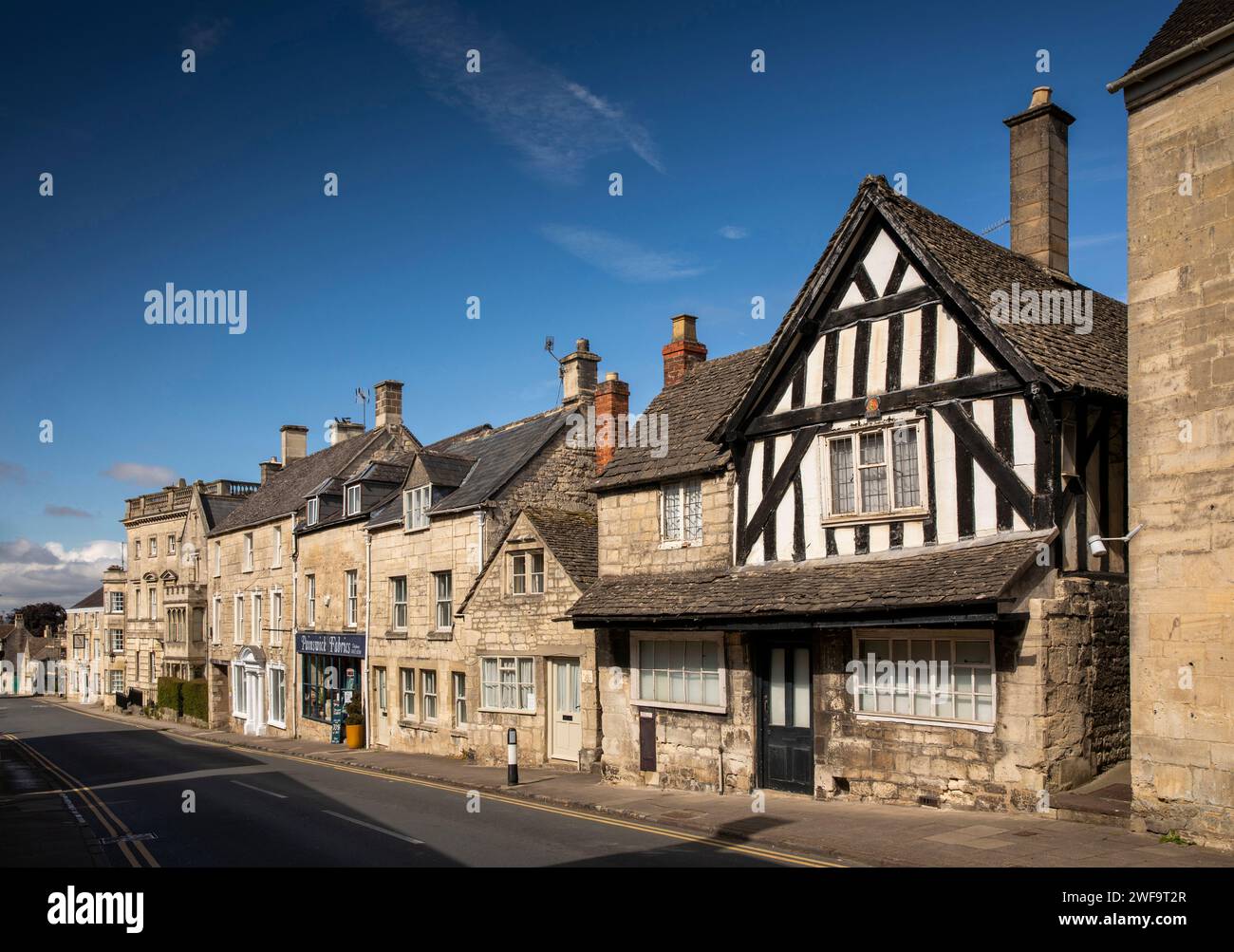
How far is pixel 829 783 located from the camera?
16406 millimetres

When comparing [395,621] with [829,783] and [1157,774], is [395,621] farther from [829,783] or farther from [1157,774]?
[1157,774]

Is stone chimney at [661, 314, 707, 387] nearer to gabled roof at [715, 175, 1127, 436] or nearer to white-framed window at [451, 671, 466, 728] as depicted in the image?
gabled roof at [715, 175, 1127, 436]

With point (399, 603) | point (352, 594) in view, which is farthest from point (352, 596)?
point (399, 603)

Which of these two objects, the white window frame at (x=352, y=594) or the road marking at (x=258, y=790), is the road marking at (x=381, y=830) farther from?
the white window frame at (x=352, y=594)

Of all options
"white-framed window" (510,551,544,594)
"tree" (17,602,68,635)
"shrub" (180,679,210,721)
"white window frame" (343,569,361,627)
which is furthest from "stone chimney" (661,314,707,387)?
"tree" (17,602,68,635)

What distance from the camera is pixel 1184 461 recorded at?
41.0ft

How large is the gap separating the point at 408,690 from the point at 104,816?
1229 centimetres

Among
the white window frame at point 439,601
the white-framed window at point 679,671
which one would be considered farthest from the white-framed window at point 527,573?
the white-framed window at point 679,671

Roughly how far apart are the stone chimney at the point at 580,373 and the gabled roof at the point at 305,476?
11929 mm

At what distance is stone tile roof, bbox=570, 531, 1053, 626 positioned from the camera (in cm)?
1392

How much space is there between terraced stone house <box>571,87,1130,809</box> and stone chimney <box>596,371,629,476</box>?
360cm

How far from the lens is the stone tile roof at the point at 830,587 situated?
1392cm

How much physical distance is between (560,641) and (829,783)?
27.2ft
